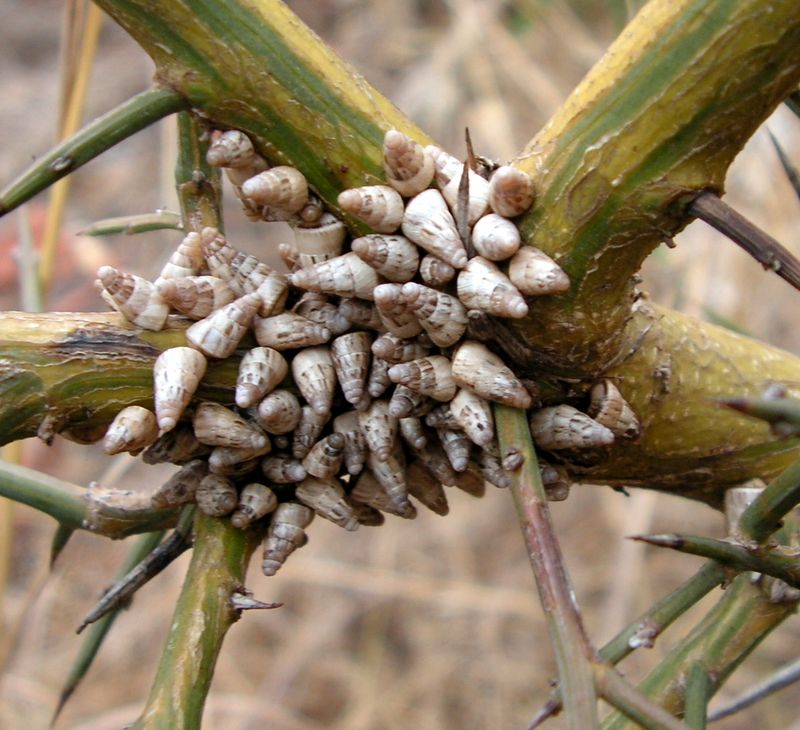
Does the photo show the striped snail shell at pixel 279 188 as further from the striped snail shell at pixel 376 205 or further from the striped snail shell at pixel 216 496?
the striped snail shell at pixel 216 496

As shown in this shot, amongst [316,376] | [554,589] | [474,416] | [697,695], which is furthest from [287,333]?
[697,695]

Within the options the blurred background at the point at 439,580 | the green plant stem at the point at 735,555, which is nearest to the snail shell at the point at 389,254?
the green plant stem at the point at 735,555

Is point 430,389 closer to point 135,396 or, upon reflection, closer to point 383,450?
point 383,450

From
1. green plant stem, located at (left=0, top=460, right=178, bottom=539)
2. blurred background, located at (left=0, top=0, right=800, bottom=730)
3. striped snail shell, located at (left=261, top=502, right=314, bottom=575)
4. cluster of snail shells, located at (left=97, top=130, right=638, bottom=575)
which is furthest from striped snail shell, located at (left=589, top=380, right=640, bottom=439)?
blurred background, located at (left=0, top=0, right=800, bottom=730)

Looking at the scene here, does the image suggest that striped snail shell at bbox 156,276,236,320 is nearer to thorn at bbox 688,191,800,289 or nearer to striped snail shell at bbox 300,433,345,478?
striped snail shell at bbox 300,433,345,478

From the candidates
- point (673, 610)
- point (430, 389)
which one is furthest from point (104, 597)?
point (673, 610)

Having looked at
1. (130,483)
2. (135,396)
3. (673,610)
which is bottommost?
(130,483)

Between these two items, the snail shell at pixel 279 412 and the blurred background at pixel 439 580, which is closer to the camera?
the snail shell at pixel 279 412

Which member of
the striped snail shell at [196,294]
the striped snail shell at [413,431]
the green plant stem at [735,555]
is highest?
the green plant stem at [735,555]
